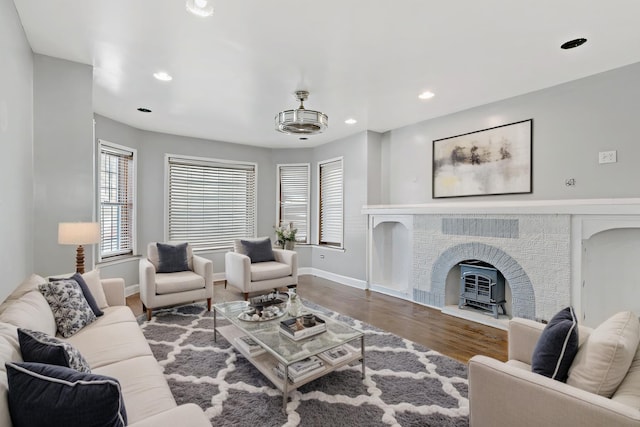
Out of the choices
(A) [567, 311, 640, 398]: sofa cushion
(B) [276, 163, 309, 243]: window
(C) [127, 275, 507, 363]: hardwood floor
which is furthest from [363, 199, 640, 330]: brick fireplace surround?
(A) [567, 311, 640, 398]: sofa cushion

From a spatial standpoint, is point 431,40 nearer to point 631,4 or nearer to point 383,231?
point 631,4

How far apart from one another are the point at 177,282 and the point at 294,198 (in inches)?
120

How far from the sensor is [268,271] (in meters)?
4.41

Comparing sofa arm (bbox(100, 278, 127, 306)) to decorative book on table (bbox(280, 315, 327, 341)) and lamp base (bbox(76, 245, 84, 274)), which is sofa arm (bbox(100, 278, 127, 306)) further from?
decorative book on table (bbox(280, 315, 327, 341))

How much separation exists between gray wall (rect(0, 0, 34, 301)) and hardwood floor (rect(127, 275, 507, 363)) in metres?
1.72

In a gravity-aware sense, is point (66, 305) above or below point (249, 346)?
above

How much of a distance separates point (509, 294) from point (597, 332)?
2.46 metres

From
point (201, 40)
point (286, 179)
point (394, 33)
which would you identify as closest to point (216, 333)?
point (201, 40)

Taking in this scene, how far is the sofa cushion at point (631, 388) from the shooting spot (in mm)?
1154

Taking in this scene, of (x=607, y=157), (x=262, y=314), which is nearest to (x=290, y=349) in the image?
(x=262, y=314)

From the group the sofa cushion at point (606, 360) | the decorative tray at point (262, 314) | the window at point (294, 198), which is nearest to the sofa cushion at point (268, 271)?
the decorative tray at point (262, 314)

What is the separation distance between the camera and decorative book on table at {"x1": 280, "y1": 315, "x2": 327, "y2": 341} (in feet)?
7.39

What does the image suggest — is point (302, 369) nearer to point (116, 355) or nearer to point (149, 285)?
point (116, 355)

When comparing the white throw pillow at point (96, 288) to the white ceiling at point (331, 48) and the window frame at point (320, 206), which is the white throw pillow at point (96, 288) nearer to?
the white ceiling at point (331, 48)
